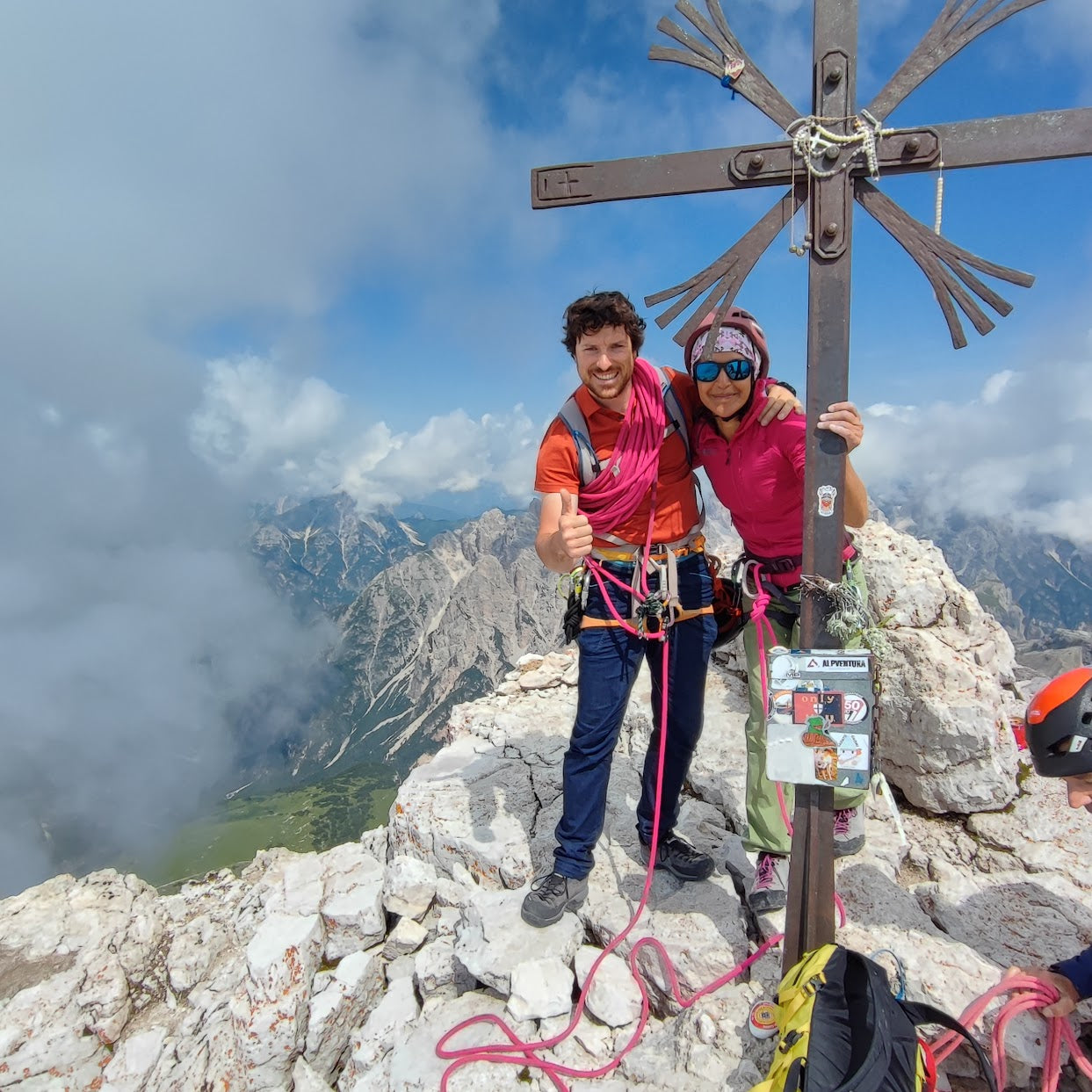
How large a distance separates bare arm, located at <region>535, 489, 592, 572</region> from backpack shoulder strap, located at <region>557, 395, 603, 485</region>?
0.77 ft

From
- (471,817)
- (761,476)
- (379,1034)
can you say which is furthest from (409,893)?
(761,476)

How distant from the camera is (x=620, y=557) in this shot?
4711 mm

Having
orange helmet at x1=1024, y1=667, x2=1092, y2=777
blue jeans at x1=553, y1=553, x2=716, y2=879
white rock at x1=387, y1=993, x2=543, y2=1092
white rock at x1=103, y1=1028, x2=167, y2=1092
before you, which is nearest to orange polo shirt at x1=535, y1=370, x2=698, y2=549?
blue jeans at x1=553, y1=553, x2=716, y2=879

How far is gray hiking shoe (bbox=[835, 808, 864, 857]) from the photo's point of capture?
5.38 metres

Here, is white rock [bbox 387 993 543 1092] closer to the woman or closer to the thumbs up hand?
the woman

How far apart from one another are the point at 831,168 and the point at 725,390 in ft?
4.48

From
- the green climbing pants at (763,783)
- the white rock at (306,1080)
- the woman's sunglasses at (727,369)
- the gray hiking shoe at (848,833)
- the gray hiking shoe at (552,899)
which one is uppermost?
the woman's sunglasses at (727,369)

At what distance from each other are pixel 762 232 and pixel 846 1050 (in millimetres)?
4455

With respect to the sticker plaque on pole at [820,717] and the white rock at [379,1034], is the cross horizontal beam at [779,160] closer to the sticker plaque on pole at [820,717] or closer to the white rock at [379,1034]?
the sticker plaque on pole at [820,717]

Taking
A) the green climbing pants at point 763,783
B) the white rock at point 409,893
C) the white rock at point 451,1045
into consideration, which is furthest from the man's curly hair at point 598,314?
the white rock at point 409,893

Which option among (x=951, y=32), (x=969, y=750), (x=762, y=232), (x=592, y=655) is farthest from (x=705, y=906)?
(x=951, y=32)

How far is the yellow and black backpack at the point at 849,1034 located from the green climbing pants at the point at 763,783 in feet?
4.05

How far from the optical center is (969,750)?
6309mm

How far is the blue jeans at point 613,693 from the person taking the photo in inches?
185
